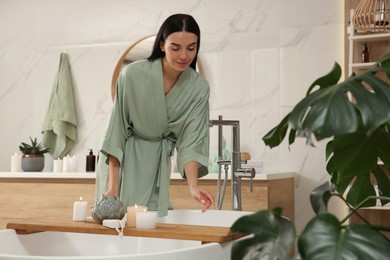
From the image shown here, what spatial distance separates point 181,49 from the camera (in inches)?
93.7

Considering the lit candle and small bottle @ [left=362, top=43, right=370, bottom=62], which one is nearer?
the lit candle

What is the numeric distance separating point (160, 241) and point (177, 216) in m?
0.44

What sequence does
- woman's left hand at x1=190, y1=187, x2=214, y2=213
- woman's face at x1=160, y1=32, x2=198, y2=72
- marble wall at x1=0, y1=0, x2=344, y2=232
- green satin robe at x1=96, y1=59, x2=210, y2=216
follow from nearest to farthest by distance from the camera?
woman's left hand at x1=190, y1=187, x2=214, y2=213 < woman's face at x1=160, y1=32, x2=198, y2=72 < green satin robe at x1=96, y1=59, x2=210, y2=216 < marble wall at x1=0, y1=0, x2=344, y2=232

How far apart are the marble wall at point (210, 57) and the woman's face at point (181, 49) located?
1841mm

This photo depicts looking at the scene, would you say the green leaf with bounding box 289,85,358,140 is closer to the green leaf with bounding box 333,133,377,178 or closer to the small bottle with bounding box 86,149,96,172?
the green leaf with bounding box 333,133,377,178

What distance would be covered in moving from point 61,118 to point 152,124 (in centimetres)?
231

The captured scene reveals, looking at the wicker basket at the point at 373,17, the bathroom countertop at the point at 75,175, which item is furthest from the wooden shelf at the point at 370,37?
the bathroom countertop at the point at 75,175

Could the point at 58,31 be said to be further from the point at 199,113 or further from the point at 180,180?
the point at 199,113

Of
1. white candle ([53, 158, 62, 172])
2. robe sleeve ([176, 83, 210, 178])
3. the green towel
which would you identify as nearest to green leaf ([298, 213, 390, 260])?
robe sleeve ([176, 83, 210, 178])

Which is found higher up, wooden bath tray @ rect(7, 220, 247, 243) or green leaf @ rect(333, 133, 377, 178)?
green leaf @ rect(333, 133, 377, 178)

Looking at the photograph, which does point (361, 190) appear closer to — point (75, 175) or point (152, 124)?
point (152, 124)

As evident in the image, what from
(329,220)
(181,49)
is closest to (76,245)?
(181,49)

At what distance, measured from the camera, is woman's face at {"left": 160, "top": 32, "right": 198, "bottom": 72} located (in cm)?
237

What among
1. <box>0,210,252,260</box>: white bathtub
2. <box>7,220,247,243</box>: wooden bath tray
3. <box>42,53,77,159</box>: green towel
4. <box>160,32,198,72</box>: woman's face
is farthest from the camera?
<box>42,53,77,159</box>: green towel
